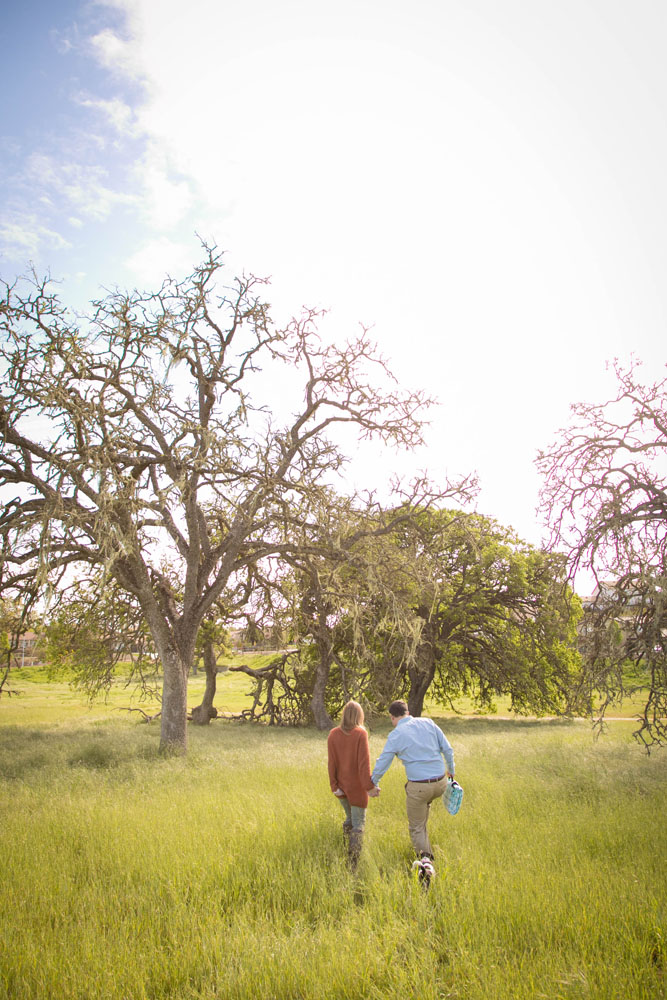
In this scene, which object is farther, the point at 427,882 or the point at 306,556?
the point at 306,556

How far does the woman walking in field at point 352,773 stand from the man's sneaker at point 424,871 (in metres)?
0.80

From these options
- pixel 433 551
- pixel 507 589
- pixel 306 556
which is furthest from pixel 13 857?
pixel 507 589

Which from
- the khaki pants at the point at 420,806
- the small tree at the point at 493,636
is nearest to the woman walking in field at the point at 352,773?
the khaki pants at the point at 420,806

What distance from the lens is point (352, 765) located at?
251 inches

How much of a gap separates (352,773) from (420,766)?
0.85 m

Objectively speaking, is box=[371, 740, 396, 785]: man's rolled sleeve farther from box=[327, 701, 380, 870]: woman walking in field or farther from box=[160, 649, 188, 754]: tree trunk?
box=[160, 649, 188, 754]: tree trunk

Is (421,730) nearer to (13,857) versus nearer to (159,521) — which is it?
(13,857)

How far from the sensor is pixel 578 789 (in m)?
9.41

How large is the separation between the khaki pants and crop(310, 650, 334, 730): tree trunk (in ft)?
57.7

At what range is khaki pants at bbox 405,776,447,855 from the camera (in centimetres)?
590

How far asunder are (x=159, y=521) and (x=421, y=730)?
9618mm

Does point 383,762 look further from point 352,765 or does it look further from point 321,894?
point 321,894

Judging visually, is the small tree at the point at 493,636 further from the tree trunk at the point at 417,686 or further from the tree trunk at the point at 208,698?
the tree trunk at the point at 208,698

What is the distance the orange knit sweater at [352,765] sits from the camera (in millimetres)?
6258
